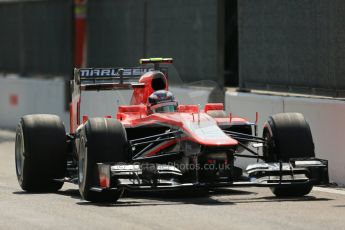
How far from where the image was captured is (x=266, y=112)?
1642cm

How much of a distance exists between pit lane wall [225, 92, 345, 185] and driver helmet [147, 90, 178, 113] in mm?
2191

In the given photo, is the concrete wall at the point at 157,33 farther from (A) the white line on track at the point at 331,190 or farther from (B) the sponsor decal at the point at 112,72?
(A) the white line on track at the point at 331,190

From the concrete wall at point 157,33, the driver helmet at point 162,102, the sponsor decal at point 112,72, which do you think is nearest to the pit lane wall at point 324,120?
the sponsor decal at point 112,72

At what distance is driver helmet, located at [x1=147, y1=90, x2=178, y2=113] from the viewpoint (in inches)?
551

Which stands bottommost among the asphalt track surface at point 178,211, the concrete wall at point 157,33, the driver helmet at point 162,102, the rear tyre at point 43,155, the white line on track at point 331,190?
the white line on track at point 331,190

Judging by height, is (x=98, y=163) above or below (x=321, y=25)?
below

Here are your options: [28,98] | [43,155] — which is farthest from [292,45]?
[28,98]

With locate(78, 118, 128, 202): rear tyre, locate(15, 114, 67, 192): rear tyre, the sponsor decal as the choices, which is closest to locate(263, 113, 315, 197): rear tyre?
locate(78, 118, 128, 202): rear tyre

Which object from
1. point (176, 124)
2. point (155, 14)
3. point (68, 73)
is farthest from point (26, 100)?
point (176, 124)

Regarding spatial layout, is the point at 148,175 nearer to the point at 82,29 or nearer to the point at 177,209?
the point at 177,209

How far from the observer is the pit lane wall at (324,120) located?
48.2ft

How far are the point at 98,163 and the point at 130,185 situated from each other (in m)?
0.48

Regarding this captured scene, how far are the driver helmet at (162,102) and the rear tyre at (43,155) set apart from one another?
1153mm

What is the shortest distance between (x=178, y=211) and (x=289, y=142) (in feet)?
7.36
